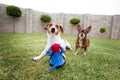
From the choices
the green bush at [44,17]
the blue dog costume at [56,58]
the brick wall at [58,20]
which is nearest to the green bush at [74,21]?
the brick wall at [58,20]

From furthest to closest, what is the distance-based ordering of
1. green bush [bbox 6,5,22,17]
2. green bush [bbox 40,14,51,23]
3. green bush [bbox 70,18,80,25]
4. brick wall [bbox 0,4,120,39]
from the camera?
1. green bush [bbox 70,18,80,25]
2. green bush [bbox 40,14,51,23]
3. brick wall [bbox 0,4,120,39]
4. green bush [bbox 6,5,22,17]

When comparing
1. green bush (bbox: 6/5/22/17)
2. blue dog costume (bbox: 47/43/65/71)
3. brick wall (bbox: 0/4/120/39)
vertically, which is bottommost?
blue dog costume (bbox: 47/43/65/71)

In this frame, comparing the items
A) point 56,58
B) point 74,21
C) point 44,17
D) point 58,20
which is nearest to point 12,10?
point 44,17

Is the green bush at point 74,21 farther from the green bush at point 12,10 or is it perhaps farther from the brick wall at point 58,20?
the green bush at point 12,10

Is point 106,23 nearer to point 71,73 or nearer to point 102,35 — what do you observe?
point 102,35

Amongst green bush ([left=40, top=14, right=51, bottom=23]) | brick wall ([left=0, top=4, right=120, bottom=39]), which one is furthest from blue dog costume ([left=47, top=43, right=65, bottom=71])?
green bush ([left=40, top=14, right=51, bottom=23])

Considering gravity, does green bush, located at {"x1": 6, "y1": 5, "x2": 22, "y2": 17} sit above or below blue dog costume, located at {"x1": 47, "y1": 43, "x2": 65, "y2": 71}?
above

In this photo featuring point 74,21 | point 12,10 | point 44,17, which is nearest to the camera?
point 12,10

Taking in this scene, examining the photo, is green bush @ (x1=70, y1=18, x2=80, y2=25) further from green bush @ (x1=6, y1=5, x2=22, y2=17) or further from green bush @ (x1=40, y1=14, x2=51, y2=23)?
green bush @ (x1=6, y1=5, x2=22, y2=17)

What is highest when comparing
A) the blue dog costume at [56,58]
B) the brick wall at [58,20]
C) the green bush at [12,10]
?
the green bush at [12,10]

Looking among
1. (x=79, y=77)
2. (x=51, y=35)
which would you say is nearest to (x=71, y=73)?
(x=79, y=77)

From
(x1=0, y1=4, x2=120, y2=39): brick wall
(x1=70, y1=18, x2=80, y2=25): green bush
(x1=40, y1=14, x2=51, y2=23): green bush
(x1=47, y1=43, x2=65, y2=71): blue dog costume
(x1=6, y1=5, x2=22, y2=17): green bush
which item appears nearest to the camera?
(x1=47, y1=43, x2=65, y2=71): blue dog costume

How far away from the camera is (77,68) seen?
218cm

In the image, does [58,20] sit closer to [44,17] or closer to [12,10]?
[44,17]
